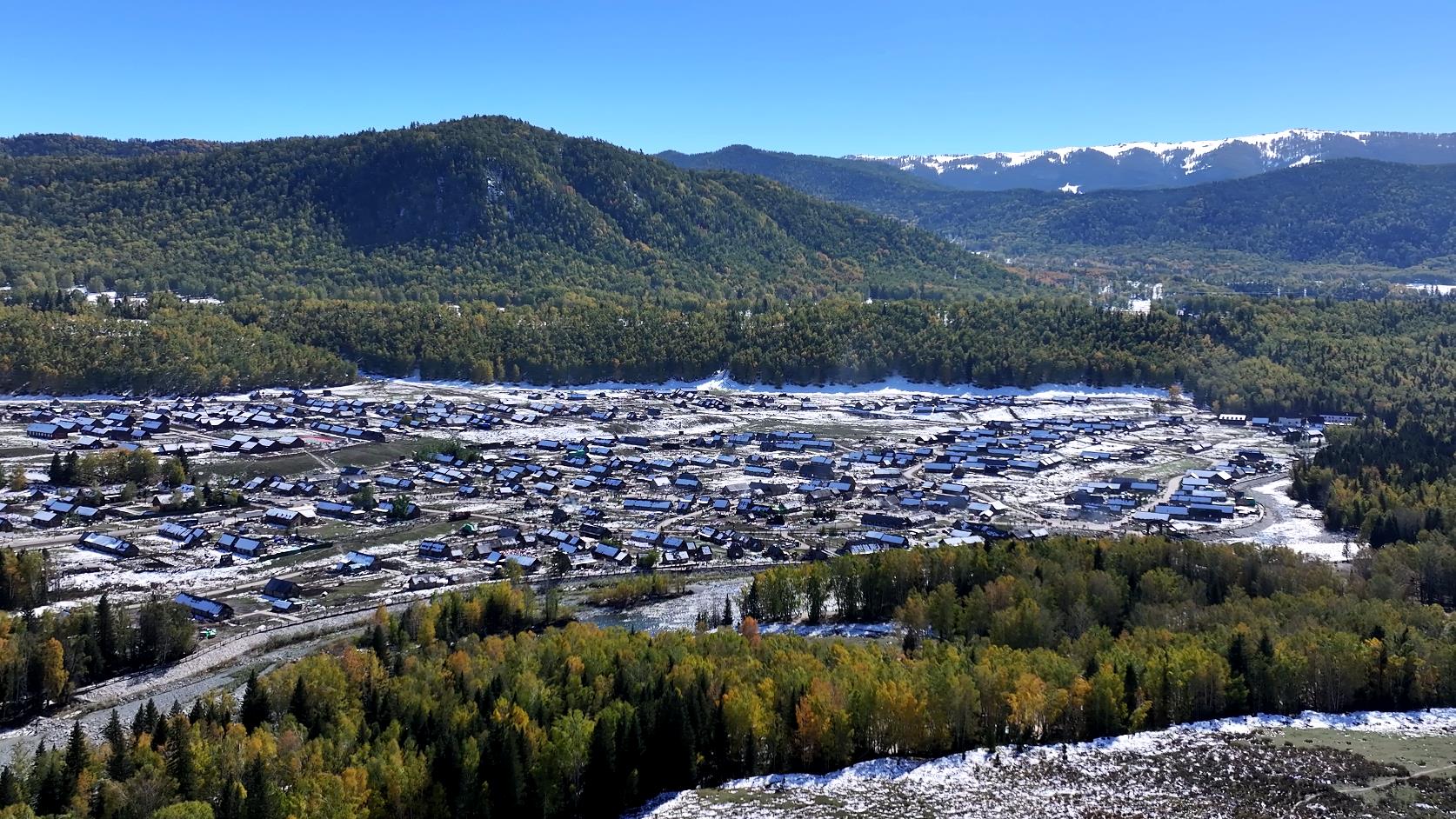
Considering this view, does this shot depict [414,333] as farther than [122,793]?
Yes

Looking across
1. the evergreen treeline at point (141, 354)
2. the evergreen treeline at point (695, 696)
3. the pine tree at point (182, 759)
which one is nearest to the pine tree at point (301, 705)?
the evergreen treeline at point (695, 696)

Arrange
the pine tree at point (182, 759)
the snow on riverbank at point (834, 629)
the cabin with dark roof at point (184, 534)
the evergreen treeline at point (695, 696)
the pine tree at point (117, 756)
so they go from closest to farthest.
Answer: the pine tree at point (182, 759)
the pine tree at point (117, 756)
the evergreen treeline at point (695, 696)
the snow on riverbank at point (834, 629)
the cabin with dark roof at point (184, 534)

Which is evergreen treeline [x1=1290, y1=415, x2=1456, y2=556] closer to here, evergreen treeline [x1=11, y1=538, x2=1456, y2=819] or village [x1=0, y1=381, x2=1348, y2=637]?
village [x1=0, y1=381, x2=1348, y2=637]

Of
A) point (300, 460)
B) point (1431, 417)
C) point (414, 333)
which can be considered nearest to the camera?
point (300, 460)

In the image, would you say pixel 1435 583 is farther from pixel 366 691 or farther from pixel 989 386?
pixel 989 386

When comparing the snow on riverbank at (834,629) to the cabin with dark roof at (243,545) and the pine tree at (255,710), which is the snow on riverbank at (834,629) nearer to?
the pine tree at (255,710)

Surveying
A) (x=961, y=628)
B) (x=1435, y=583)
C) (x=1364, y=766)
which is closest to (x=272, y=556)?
(x=961, y=628)
